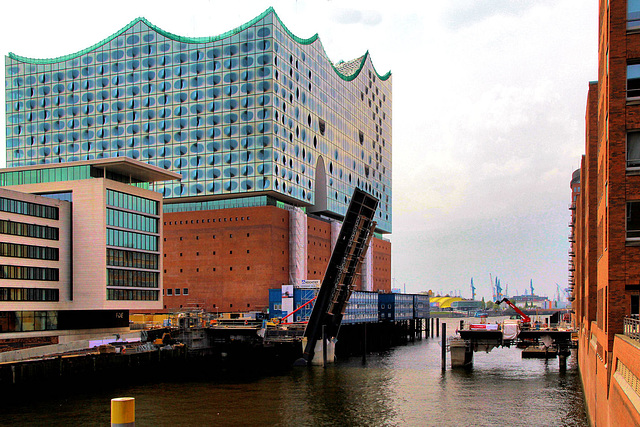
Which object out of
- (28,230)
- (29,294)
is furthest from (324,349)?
(28,230)

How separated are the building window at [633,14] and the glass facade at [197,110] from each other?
8494 cm

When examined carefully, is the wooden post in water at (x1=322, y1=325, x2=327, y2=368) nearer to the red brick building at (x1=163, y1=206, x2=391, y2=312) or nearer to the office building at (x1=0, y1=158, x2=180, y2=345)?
the office building at (x1=0, y1=158, x2=180, y2=345)

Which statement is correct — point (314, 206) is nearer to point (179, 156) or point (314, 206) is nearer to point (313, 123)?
point (313, 123)

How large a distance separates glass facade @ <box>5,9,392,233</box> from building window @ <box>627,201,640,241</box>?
85058 millimetres

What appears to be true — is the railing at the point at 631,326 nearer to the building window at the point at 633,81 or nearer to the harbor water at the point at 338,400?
the building window at the point at 633,81

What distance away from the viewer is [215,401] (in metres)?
49.8

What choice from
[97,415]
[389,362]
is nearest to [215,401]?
[97,415]

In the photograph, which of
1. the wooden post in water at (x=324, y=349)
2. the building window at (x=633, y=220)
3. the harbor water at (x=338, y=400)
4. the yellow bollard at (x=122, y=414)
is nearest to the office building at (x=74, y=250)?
the harbor water at (x=338, y=400)

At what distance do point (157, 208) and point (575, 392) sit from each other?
51.2 meters

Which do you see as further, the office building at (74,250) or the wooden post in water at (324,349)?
the wooden post in water at (324,349)

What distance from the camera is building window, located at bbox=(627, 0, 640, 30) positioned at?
23969 mm

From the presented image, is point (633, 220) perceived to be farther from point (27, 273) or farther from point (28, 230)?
point (28, 230)

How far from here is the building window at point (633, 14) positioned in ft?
78.6

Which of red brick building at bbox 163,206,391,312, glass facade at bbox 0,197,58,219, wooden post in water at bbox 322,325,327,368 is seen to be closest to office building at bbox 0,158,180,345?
glass facade at bbox 0,197,58,219
